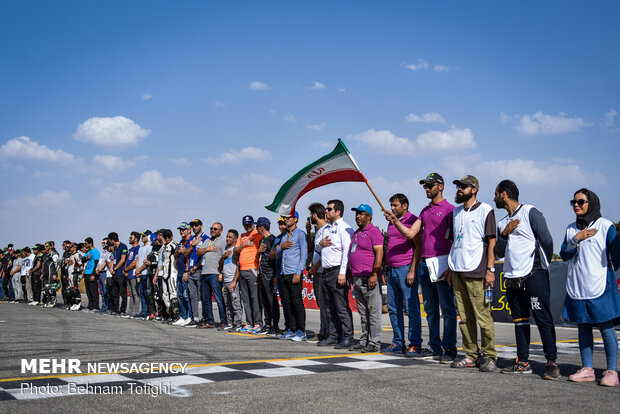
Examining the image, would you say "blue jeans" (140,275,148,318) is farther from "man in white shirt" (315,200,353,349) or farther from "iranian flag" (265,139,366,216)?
"man in white shirt" (315,200,353,349)

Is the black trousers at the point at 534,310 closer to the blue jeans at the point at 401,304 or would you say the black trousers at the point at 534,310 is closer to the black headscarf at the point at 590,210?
the black headscarf at the point at 590,210

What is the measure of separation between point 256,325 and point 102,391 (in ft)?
20.4

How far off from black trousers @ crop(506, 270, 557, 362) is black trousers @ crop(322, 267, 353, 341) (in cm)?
280

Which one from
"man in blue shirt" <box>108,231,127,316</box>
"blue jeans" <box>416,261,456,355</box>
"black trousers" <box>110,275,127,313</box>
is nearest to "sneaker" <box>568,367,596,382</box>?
"blue jeans" <box>416,261,456,355</box>

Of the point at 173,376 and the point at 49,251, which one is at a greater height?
the point at 49,251

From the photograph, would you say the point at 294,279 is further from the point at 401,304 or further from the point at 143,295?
the point at 143,295

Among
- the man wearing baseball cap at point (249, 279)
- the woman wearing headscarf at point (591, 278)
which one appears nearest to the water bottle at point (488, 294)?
the woman wearing headscarf at point (591, 278)

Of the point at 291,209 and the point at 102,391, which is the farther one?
→ the point at 291,209

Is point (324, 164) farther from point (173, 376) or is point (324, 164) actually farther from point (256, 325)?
point (173, 376)

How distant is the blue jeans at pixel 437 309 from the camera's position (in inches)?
272

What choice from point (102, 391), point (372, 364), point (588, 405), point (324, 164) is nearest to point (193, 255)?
point (324, 164)

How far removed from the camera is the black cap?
23.8 ft

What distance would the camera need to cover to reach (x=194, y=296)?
12195 millimetres

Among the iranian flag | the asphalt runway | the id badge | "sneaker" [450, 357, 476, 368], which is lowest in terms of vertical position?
"sneaker" [450, 357, 476, 368]
